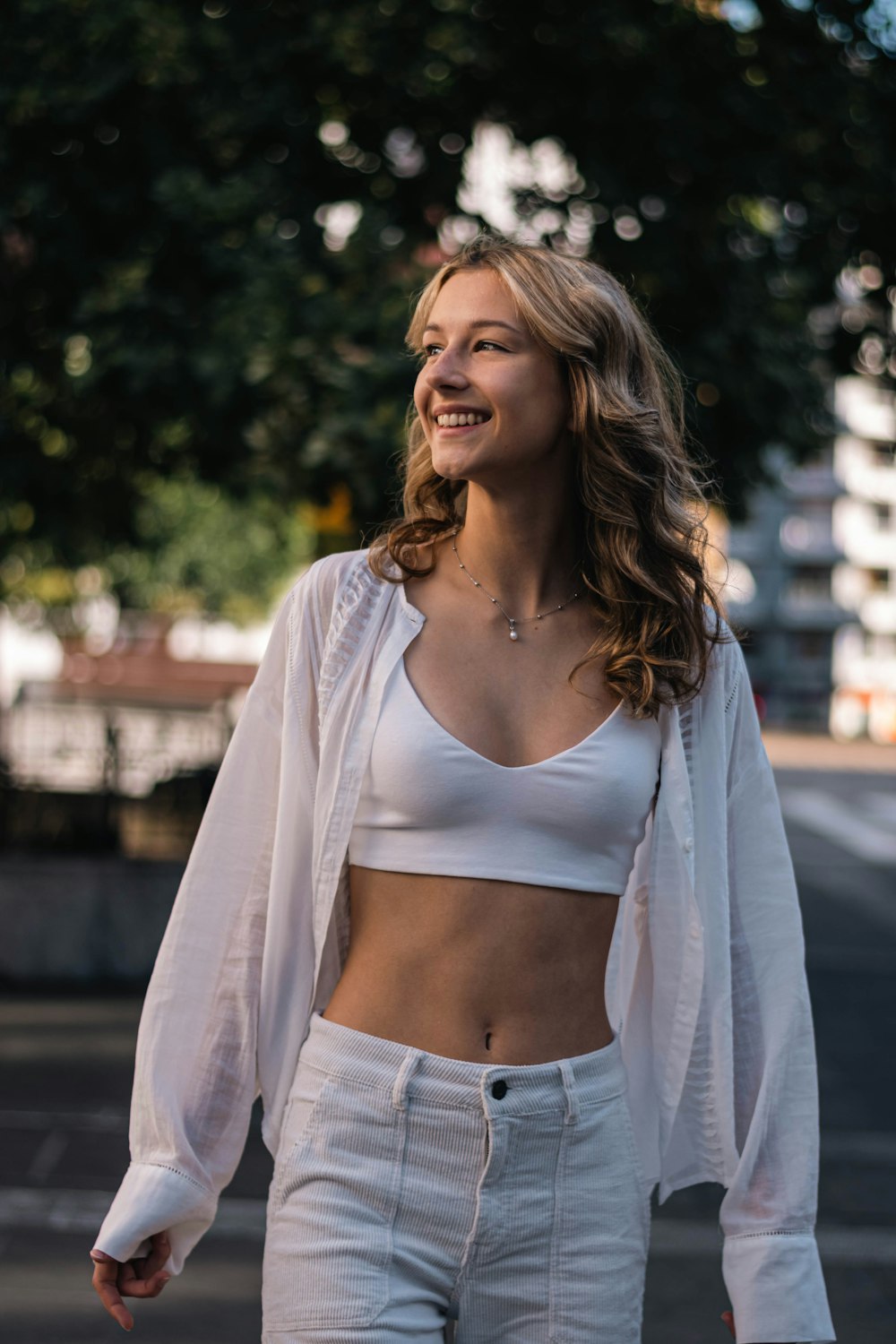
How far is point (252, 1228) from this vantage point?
197 inches

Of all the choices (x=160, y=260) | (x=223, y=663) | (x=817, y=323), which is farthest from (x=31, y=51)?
(x=223, y=663)

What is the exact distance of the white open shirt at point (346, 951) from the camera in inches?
83.0

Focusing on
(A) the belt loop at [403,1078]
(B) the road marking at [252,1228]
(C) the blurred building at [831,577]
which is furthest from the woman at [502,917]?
(C) the blurred building at [831,577]

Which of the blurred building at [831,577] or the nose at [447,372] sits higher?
the nose at [447,372]

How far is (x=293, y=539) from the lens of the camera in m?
34.6

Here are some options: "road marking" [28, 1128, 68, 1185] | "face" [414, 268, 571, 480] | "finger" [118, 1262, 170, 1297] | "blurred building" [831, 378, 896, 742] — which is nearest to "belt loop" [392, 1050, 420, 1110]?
"finger" [118, 1262, 170, 1297]

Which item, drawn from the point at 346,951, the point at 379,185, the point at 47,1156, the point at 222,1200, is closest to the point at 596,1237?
the point at 346,951

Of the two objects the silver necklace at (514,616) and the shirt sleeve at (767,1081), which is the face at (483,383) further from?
the shirt sleeve at (767,1081)

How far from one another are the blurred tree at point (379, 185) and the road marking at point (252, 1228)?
3.28 metres

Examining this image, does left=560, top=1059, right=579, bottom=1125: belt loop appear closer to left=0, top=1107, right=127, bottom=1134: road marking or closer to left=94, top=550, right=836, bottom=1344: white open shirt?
left=94, top=550, right=836, bottom=1344: white open shirt

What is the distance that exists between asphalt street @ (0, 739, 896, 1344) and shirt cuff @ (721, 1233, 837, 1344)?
2.33 meters

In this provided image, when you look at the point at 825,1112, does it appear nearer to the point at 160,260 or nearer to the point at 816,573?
the point at 160,260

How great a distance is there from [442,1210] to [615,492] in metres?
0.98

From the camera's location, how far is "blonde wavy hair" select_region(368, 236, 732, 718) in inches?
86.0
